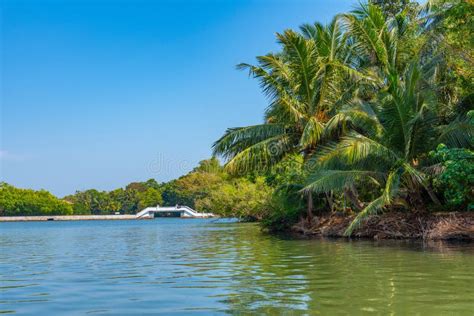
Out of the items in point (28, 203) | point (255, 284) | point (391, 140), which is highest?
point (28, 203)

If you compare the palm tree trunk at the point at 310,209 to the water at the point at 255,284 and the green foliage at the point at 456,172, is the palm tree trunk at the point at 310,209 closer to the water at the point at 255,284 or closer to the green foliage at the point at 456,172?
the green foliage at the point at 456,172

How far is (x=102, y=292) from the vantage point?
6.60 metres

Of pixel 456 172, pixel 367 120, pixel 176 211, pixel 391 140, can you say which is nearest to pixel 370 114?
pixel 367 120

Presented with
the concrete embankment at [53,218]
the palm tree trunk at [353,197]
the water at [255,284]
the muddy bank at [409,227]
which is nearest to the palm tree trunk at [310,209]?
the muddy bank at [409,227]

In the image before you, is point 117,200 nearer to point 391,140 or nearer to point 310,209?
point 310,209

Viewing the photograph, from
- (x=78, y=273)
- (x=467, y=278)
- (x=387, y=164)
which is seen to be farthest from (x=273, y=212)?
(x=467, y=278)

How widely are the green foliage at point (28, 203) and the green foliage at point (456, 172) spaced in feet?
318

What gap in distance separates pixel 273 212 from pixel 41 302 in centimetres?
1758

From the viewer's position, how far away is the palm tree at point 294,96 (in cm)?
1766

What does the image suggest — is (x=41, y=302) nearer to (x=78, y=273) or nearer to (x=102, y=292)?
(x=102, y=292)

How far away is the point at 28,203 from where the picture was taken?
9906 cm

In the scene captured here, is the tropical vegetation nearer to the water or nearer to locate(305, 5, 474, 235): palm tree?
locate(305, 5, 474, 235): palm tree

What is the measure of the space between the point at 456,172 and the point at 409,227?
2719 mm

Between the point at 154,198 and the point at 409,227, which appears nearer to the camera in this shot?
the point at 409,227
